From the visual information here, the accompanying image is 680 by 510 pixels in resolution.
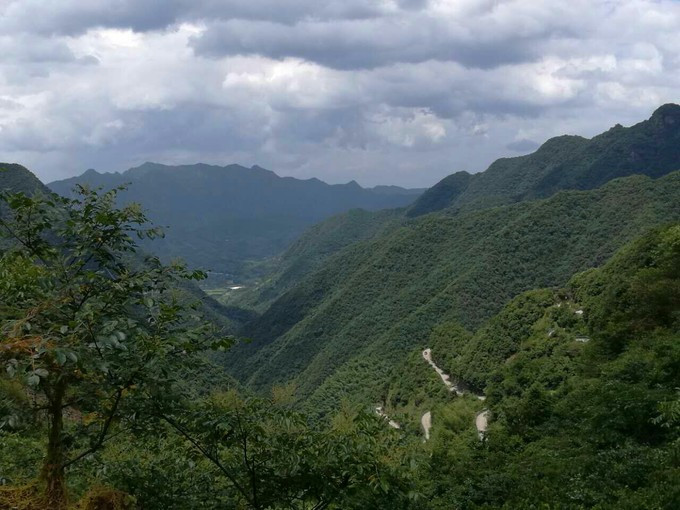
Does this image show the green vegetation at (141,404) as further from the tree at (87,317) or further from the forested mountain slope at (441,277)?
the forested mountain slope at (441,277)

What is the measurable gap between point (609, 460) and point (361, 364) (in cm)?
8451

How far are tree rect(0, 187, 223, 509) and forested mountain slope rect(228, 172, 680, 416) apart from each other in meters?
69.5

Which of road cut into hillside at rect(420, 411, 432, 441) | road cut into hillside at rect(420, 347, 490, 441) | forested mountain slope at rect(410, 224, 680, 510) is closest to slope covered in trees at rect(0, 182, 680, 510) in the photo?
forested mountain slope at rect(410, 224, 680, 510)

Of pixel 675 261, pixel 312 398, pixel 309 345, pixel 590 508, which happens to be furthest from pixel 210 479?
pixel 309 345

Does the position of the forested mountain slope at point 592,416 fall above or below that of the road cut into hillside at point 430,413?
above

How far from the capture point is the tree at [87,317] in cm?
454

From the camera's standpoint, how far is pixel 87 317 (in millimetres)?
4535

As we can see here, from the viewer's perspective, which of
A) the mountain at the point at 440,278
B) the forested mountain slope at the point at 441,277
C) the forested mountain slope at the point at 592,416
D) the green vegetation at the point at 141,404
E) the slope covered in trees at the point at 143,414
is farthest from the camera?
the forested mountain slope at the point at 441,277

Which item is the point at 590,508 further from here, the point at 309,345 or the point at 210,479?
the point at 309,345

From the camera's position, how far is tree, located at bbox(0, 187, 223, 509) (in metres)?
4.54

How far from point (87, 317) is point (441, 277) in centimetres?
12040

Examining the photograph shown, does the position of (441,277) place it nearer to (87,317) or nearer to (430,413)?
(430,413)

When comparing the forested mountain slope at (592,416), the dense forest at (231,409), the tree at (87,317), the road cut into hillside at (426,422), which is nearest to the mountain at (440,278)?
the road cut into hillside at (426,422)

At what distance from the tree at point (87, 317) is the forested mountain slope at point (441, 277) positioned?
69.5 m
